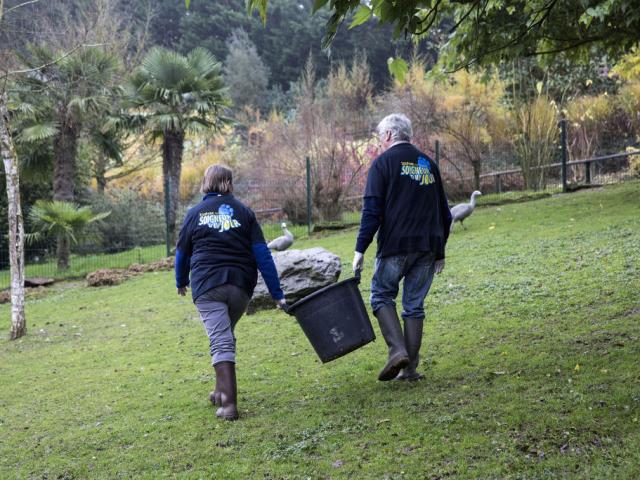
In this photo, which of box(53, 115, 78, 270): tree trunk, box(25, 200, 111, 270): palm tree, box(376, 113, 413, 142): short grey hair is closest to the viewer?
box(376, 113, 413, 142): short grey hair

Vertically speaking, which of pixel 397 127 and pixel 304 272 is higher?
pixel 397 127

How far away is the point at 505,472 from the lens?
12.3 ft

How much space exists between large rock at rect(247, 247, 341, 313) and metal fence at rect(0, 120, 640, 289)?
9.21 metres

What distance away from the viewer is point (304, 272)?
9.25m

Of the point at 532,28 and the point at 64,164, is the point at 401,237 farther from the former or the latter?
the point at 64,164

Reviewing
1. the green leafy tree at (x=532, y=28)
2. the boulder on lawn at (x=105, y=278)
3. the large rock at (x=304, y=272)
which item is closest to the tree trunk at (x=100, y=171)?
the boulder on lawn at (x=105, y=278)

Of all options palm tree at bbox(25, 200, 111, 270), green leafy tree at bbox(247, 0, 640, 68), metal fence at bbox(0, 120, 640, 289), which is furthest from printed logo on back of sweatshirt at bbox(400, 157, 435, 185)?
palm tree at bbox(25, 200, 111, 270)

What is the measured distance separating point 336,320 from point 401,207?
0.96 m

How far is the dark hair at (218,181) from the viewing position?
548 cm

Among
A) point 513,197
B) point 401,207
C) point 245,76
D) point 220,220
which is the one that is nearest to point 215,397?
point 220,220

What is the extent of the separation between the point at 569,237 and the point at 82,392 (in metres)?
8.21

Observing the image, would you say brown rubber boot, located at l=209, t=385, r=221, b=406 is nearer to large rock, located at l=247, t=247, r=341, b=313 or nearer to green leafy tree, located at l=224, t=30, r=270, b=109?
large rock, located at l=247, t=247, r=341, b=313

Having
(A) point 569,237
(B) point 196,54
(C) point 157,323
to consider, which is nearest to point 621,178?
(A) point 569,237

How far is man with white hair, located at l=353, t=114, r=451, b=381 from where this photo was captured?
527cm
